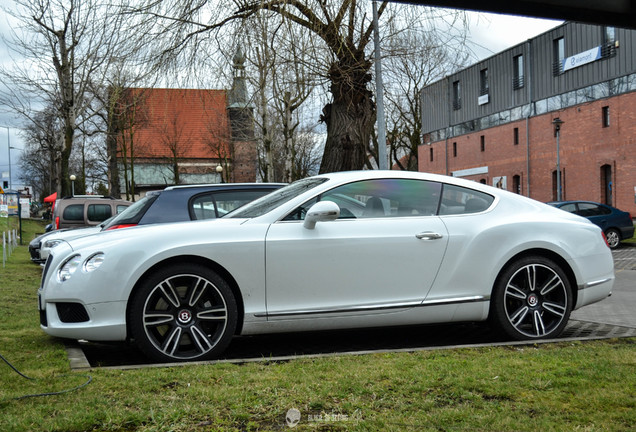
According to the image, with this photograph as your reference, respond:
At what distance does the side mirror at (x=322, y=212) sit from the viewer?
5.64 m

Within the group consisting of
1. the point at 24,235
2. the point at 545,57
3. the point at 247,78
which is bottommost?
the point at 24,235

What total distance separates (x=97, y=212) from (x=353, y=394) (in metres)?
16.4

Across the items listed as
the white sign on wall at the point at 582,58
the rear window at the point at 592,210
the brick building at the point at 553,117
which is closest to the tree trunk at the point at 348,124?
the rear window at the point at 592,210

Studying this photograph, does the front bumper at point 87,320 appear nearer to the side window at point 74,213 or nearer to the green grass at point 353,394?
the green grass at point 353,394

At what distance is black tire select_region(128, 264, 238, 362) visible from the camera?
5.39 m

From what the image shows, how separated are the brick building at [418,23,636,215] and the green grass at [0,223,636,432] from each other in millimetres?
27840

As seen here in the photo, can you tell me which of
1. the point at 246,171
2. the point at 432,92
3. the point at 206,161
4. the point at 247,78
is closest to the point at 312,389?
the point at 247,78

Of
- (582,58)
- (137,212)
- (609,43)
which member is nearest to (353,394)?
(137,212)

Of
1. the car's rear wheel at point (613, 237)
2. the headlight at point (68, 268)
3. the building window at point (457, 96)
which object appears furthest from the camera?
the building window at point (457, 96)

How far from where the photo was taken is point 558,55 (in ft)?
145

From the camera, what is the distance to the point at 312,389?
13.9 ft

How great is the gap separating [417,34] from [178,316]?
7551 mm

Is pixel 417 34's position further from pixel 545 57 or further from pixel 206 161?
pixel 206 161

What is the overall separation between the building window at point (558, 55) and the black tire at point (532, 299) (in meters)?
40.5
